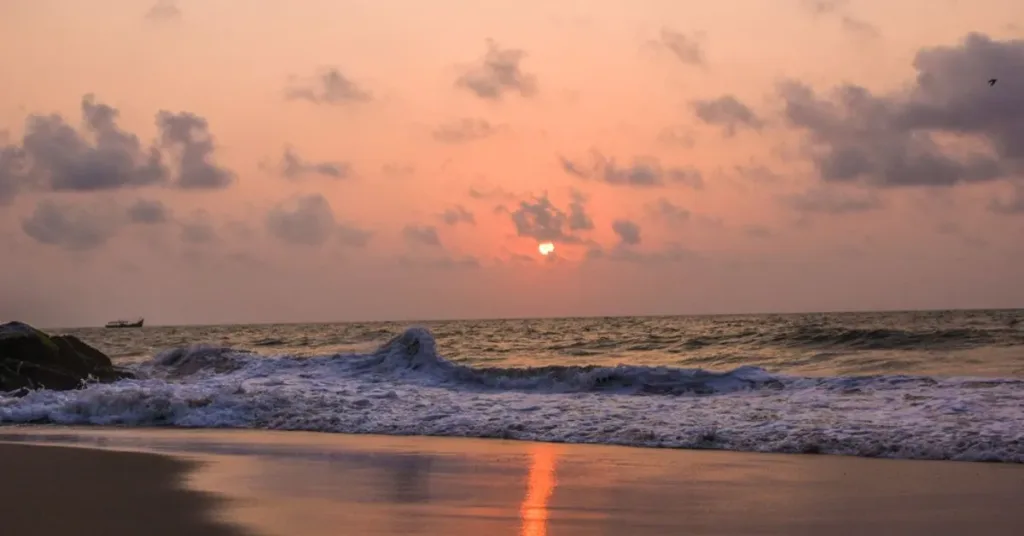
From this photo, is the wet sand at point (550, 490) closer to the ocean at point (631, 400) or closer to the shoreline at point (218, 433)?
the shoreline at point (218, 433)

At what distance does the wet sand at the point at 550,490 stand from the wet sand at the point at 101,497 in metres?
0.05

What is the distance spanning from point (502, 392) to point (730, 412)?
6.62 metres

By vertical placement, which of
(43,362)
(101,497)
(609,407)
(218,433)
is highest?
(43,362)

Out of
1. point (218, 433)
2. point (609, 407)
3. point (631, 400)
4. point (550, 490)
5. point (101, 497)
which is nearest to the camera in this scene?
point (101, 497)

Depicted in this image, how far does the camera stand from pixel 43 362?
77.1 ft

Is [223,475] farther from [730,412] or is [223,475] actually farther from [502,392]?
[502,392]

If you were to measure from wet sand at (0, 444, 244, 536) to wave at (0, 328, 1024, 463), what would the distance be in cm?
466

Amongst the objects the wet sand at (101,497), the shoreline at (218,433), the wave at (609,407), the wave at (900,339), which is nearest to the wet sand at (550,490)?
the wet sand at (101,497)

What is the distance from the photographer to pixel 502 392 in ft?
72.3

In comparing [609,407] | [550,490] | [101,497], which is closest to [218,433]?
[101,497]

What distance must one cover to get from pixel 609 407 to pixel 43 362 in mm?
14164

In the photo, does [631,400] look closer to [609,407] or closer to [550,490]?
[609,407]

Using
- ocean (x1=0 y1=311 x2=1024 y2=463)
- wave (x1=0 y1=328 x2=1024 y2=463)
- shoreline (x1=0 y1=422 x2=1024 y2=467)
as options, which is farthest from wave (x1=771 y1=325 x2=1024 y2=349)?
shoreline (x1=0 y1=422 x2=1024 y2=467)

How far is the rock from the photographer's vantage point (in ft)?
74.2
